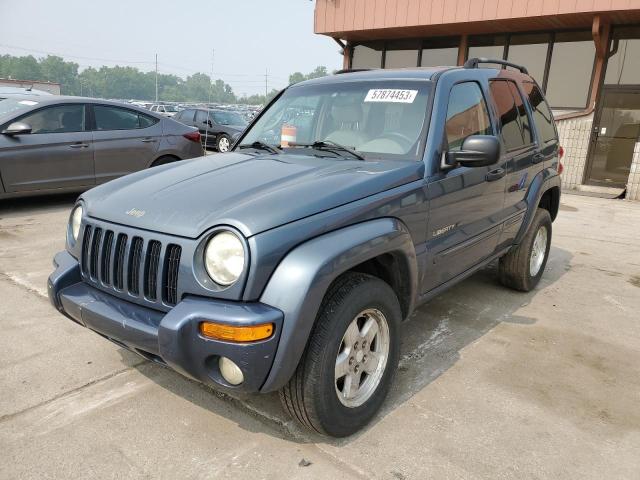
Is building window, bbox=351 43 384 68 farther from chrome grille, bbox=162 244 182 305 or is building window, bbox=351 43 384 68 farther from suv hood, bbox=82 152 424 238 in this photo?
chrome grille, bbox=162 244 182 305

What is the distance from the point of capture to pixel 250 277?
199 cm

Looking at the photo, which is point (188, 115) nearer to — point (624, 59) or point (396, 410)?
point (624, 59)

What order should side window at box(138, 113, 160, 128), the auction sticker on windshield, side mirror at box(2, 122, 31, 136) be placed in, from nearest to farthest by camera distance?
the auction sticker on windshield
side mirror at box(2, 122, 31, 136)
side window at box(138, 113, 160, 128)

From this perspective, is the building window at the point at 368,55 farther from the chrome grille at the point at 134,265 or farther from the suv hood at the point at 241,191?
the chrome grille at the point at 134,265

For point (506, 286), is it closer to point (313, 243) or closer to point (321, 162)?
point (321, 162)

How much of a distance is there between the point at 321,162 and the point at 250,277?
1.09m

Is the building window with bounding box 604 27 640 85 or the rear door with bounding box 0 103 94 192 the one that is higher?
the building window with bounding box 604 27 640 85

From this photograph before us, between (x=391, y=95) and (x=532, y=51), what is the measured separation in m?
10.5

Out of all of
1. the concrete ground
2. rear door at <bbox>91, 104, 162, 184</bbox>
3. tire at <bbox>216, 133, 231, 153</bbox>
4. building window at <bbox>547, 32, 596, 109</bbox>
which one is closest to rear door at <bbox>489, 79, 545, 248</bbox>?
the concrete ground

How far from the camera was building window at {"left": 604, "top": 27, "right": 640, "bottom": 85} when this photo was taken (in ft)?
35.0

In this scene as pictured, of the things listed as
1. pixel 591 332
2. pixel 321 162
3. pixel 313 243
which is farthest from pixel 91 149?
pixel 591 332

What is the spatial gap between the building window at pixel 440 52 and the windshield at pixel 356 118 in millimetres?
10386

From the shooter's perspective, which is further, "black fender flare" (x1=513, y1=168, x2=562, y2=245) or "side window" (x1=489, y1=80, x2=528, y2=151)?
"black fender flare" (x1=513, y1=168, x2=562, y2=245)

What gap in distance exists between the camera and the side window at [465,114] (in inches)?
122
